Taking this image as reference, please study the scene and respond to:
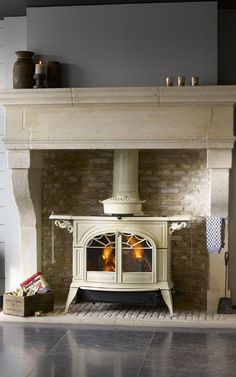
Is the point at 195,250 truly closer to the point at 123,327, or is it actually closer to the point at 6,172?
the point at 123,327

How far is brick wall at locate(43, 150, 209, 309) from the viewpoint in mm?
6180

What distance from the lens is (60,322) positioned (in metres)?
5.49

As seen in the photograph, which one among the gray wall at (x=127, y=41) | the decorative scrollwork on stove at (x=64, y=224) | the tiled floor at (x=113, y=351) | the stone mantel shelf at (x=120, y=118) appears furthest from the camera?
the decorative scrollwork on stove at (x=64, y=224)

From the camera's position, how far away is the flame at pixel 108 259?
5822mm

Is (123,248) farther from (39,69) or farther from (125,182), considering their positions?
(39,69)

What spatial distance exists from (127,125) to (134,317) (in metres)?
1.59

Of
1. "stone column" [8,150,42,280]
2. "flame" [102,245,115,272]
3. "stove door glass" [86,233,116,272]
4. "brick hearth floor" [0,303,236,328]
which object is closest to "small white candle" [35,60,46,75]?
"stone column" [8,150,42,280]

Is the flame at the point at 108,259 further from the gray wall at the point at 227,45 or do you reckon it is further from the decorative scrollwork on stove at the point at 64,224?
the gray wall at the point at 227,45

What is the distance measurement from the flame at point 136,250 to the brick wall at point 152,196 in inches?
24.3

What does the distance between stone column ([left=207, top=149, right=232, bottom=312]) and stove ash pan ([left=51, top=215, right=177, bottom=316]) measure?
362 millimetres

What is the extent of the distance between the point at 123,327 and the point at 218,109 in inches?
75.6

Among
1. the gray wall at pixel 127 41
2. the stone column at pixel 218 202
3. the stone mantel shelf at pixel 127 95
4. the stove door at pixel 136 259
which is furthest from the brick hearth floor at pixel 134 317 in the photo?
the gray wall at pixel 127 41

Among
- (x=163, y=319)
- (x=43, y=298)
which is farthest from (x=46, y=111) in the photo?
(x=163, y=319)

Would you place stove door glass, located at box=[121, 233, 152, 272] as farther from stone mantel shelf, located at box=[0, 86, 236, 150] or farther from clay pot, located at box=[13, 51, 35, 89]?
clay pot, located at box=[13, 51, 35, 89]
